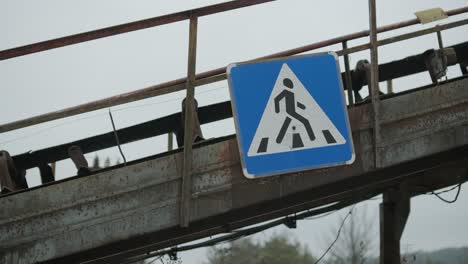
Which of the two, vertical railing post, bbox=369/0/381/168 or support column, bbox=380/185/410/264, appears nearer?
vertical railing post, bbox=369/0/381/168

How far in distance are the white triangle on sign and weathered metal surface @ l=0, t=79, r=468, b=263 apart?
0.95ft

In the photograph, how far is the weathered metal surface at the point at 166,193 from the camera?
334 cm

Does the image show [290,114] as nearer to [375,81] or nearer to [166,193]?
[375,81]

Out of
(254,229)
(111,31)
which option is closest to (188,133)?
(111,31)

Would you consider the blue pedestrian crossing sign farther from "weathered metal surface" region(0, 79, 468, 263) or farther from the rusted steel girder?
the rusted steel girder

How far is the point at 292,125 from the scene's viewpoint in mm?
3369

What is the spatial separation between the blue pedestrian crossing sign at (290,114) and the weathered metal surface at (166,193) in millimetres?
236

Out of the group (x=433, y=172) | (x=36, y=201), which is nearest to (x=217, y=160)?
(x=36, y=201)

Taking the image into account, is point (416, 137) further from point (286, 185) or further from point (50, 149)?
point (50, 149)

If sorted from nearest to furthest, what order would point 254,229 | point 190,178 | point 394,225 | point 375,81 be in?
1. point 190,178
2. point 375,81
3. point 394,225
4. point 254,229

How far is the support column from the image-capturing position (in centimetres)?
501

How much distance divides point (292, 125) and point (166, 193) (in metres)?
1.01

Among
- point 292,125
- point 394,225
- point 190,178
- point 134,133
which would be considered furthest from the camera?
point 394,225

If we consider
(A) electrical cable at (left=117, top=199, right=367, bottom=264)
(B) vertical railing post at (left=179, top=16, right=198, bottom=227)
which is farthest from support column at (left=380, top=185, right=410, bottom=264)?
(B) vertical railing post at (left=179, top=16, right=198, bottom=227)
